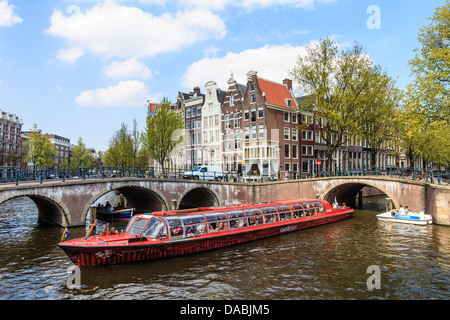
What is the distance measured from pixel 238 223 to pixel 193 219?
3809mm

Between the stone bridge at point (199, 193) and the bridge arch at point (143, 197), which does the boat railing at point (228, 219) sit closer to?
the stone bridge at point (199, 193)

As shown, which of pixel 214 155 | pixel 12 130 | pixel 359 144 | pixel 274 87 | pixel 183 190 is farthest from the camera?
pixel 12 130

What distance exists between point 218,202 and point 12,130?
78486 mm

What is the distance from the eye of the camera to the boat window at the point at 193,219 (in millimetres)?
18578

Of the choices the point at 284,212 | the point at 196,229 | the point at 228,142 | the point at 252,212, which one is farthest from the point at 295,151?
the point at 196,229

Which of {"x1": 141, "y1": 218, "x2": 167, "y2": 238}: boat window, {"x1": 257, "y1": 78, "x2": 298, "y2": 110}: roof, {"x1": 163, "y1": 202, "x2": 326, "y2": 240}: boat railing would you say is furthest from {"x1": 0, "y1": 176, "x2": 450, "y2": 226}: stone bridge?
{"x1": 257, "y1": 78, "x2": 298, "y2": 110}: roof

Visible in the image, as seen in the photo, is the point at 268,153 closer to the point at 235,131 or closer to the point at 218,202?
the point at 235,131

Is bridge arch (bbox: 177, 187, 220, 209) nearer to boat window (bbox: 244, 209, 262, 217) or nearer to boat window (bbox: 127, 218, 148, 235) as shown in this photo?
boat window (bbox: 244, 209, 262, 217)

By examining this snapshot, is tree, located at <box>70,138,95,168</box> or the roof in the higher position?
the roof

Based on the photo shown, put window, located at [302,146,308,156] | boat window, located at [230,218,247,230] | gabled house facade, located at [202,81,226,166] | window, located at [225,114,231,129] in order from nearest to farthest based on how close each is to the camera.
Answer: boat window, located at [230,218,247,230], window, located at [302,146,308,156], window, located at [225,114,231,129], gabled house facade, located at [202,81,226,166]

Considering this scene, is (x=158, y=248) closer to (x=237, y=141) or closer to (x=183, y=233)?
(x=183, y=233)

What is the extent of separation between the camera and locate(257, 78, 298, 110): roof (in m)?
46.0

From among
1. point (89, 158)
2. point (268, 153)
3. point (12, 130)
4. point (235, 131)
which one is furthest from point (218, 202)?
point (12, 130)

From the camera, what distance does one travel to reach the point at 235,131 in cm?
4881
